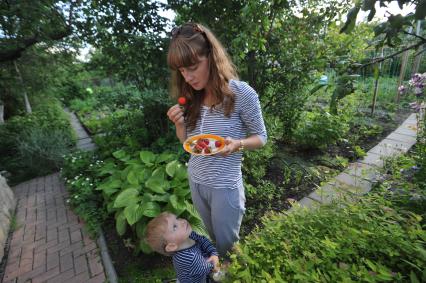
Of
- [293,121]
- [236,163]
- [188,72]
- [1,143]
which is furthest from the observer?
[1,143]

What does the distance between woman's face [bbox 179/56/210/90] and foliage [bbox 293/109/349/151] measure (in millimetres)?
2927

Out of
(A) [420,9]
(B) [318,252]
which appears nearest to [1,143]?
(B) [318,252]

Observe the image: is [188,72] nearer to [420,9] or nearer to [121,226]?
[420,9]

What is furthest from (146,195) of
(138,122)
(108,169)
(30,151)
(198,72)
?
(30,151)

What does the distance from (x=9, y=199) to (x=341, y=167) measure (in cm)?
530

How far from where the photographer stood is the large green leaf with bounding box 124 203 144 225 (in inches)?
87.5

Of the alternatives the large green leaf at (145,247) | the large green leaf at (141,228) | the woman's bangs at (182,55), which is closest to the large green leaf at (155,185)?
the large green leaf at (141,228)

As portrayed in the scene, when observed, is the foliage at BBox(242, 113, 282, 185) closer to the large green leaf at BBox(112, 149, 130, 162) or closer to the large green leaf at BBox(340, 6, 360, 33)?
the large green leaf at BBox(112, 149, 130, 162)

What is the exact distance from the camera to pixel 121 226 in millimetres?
2381

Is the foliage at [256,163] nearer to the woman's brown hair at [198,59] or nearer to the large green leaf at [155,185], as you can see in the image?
the large green leaf at [155,185]

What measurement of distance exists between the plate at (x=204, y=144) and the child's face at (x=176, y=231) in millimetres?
483

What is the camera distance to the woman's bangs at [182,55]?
51.3 inches

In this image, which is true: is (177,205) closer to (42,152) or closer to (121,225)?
(121,225)

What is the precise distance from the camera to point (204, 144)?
58.2 inches
